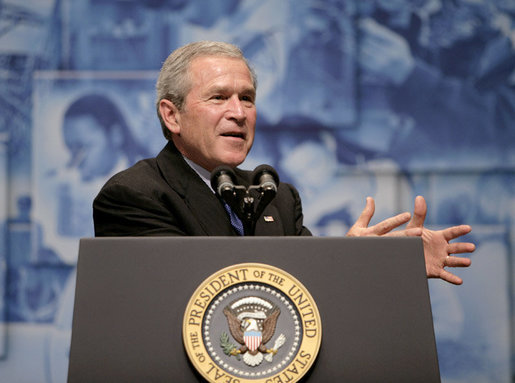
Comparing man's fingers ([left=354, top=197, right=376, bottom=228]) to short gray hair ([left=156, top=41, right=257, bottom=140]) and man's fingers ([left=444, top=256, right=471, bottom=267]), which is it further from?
short gray hair ([left=156, top=41, right=257, bottom=140])

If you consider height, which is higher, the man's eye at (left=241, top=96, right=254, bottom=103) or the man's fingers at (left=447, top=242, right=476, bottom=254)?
the man's eye at (left=241, top=96, right=254, bottom=103)

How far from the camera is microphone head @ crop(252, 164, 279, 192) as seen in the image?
4.82 ft

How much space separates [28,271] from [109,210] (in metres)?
1.66

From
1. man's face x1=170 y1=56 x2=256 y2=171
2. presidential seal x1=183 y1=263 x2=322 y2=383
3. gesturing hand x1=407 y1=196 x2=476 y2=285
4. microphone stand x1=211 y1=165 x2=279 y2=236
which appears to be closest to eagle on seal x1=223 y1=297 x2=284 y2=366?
Answer: presidential seal x1=183 y1=263 x2=322 y2=383

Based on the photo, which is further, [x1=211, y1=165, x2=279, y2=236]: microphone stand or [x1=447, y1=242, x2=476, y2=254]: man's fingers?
[x1=447, y1=242, x2=476, y2=254]: man's fingers

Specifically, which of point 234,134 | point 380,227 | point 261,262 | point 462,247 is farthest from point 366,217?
point 261,262

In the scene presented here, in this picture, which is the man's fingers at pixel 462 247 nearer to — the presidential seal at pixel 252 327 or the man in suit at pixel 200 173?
the man in suit at pixel 200 173

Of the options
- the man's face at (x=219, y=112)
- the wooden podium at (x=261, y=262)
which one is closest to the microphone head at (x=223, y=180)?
the wooden podium at (x=261, y=262)

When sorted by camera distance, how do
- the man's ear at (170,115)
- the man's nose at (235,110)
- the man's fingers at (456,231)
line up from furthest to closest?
the man's ear at (170,115), the man's nose at (235,110), the man's fingers at (456,231)

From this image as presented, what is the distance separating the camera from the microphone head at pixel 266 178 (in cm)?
147

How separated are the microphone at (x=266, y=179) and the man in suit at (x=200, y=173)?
14.1 inches

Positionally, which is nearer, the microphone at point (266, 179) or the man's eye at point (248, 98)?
the microphone at point (266, 179)

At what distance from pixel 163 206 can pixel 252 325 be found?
0.78 metres

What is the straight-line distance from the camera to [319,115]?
3.43m
